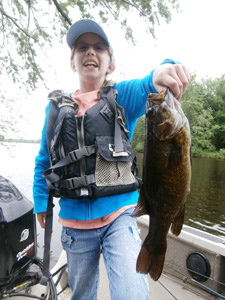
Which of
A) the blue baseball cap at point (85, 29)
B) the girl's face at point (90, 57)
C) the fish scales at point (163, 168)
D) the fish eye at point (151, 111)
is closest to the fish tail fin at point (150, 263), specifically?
the fish scales at point (163, 168)

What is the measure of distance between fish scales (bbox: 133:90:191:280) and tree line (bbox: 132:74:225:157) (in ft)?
51.7

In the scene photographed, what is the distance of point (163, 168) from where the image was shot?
3.71 feet

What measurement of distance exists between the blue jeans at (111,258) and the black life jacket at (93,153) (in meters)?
0.27

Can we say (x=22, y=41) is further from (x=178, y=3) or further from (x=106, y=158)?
(x=106, y=158)

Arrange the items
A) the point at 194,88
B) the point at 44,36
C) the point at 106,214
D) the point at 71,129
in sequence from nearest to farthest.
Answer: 1. the point at 106,214
2. the point at 71,129
3. the point at 44,36
4. the point at 194,88

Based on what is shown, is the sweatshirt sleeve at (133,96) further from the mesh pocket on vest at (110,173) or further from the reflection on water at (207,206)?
the reflection on water at (207,206)

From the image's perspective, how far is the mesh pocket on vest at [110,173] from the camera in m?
1.58

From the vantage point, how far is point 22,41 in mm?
5914

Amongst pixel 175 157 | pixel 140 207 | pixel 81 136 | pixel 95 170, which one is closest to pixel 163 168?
pixel 175 157

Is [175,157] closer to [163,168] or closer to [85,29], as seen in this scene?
[163,168]

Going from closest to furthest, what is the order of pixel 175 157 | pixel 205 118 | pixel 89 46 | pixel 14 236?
pixel 175 157, pixel 89 46, pixel 14 236, pixel 205 118

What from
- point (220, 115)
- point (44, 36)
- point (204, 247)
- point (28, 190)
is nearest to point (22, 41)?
point (44, 36)

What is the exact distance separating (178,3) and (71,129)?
452 cm

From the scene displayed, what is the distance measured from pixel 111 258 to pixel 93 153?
740 millimetres
